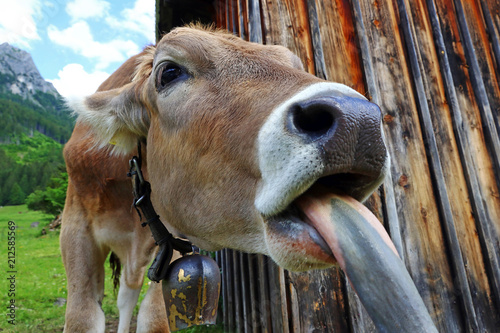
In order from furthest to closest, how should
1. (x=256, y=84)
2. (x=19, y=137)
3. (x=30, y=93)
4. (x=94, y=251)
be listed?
(x=30, y=93) < (x=19, y=137) < (x=94, y=251) < (x=256, y=84)

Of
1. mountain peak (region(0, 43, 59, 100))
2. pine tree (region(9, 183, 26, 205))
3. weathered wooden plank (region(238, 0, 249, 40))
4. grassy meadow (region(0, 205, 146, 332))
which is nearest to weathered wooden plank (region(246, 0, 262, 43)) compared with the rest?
weathered wooden plank (region(238, 0, 249, 40))

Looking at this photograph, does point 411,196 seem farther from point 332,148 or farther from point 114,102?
point 114,102

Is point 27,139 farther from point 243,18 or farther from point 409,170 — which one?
point 409,170

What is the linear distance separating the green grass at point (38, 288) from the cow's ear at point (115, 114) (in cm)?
316

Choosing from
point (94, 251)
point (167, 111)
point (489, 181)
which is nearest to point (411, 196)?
point (489, 181)

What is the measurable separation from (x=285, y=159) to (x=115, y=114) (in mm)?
1709

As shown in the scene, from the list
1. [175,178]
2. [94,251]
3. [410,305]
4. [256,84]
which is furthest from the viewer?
Result: [94,251]

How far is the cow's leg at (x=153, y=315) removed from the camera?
3195 mm

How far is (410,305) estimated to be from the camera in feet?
3.35

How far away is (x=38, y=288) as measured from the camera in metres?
7.57

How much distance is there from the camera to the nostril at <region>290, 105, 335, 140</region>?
1.24 m

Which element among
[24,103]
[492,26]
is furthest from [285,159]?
[24,103]

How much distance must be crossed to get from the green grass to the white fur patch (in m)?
4.08

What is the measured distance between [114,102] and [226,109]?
1.24 m
